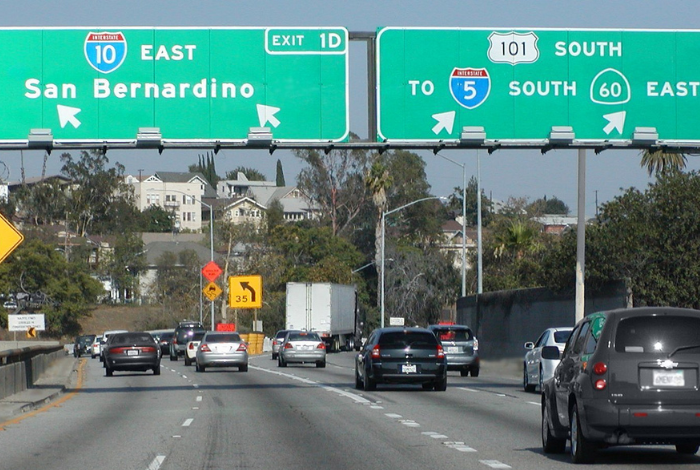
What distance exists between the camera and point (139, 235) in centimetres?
13288

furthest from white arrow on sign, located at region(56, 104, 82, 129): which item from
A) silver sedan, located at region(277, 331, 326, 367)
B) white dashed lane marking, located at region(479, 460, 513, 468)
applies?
silver sedan, located at region(277, 331, 326, 367)

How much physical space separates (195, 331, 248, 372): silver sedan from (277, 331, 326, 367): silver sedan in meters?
4.26

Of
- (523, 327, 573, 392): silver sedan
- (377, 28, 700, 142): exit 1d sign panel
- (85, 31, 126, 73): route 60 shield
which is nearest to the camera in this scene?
(85, 31, 126, 73): route 60 shield

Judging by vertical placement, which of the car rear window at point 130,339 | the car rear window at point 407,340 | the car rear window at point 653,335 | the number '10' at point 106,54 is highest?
the number '10' at point 106,54

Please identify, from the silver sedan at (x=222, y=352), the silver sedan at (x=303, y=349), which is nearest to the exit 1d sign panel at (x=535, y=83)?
the silver sedan at (x=222, y=352)

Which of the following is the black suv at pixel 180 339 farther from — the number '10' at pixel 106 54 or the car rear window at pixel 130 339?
the number '10' at pixel 106 54

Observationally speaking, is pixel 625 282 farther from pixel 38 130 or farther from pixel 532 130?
pixel 38 130

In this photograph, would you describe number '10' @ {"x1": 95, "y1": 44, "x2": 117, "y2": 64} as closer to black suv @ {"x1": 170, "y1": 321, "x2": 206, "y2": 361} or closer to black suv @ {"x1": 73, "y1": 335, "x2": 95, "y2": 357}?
black suv @ {"x1": 170, "y1": 321, "x2": 206, "y2": 361}

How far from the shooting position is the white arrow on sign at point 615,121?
25016 mm

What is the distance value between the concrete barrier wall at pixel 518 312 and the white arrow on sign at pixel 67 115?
64.3ft

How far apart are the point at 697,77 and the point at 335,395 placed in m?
10.5

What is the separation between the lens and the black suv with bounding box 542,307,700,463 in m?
12.0

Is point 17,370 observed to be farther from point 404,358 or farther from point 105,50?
point 404,358

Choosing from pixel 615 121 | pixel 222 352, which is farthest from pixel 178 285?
pixel 615 121
